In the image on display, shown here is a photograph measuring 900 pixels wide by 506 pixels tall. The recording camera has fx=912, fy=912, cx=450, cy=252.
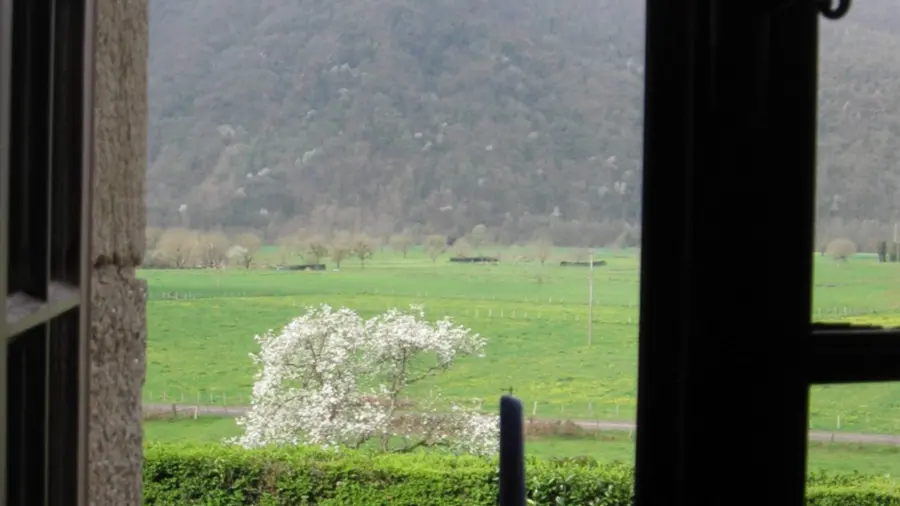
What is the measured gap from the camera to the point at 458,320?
5.05 metres

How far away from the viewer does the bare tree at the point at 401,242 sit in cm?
561

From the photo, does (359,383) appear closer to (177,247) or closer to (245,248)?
(245,248)

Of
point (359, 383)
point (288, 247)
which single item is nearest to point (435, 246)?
point (288, 247)

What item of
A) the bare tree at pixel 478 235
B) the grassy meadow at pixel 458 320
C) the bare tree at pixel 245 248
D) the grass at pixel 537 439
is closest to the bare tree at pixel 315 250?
the grassy meadow at pixel 458 320

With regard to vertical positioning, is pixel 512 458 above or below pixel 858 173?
below

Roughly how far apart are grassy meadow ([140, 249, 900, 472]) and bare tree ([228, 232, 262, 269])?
10cm

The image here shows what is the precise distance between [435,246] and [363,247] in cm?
44

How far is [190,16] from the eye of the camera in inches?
250

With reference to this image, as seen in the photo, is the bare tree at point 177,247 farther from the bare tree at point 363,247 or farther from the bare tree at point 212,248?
the bare tree at point 363,247

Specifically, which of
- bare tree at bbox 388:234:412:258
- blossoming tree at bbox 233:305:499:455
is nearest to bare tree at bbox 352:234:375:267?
bare tree at bbox 388:234:412:258

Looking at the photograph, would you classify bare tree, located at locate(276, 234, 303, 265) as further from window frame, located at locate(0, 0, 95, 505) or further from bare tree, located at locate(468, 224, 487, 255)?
window frame, located at locate(0, 0, 95, 505)

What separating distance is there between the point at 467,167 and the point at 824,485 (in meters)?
5.42

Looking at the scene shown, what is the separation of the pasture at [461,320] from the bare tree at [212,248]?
86 mm

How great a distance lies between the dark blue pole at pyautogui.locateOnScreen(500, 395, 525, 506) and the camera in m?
0.49
